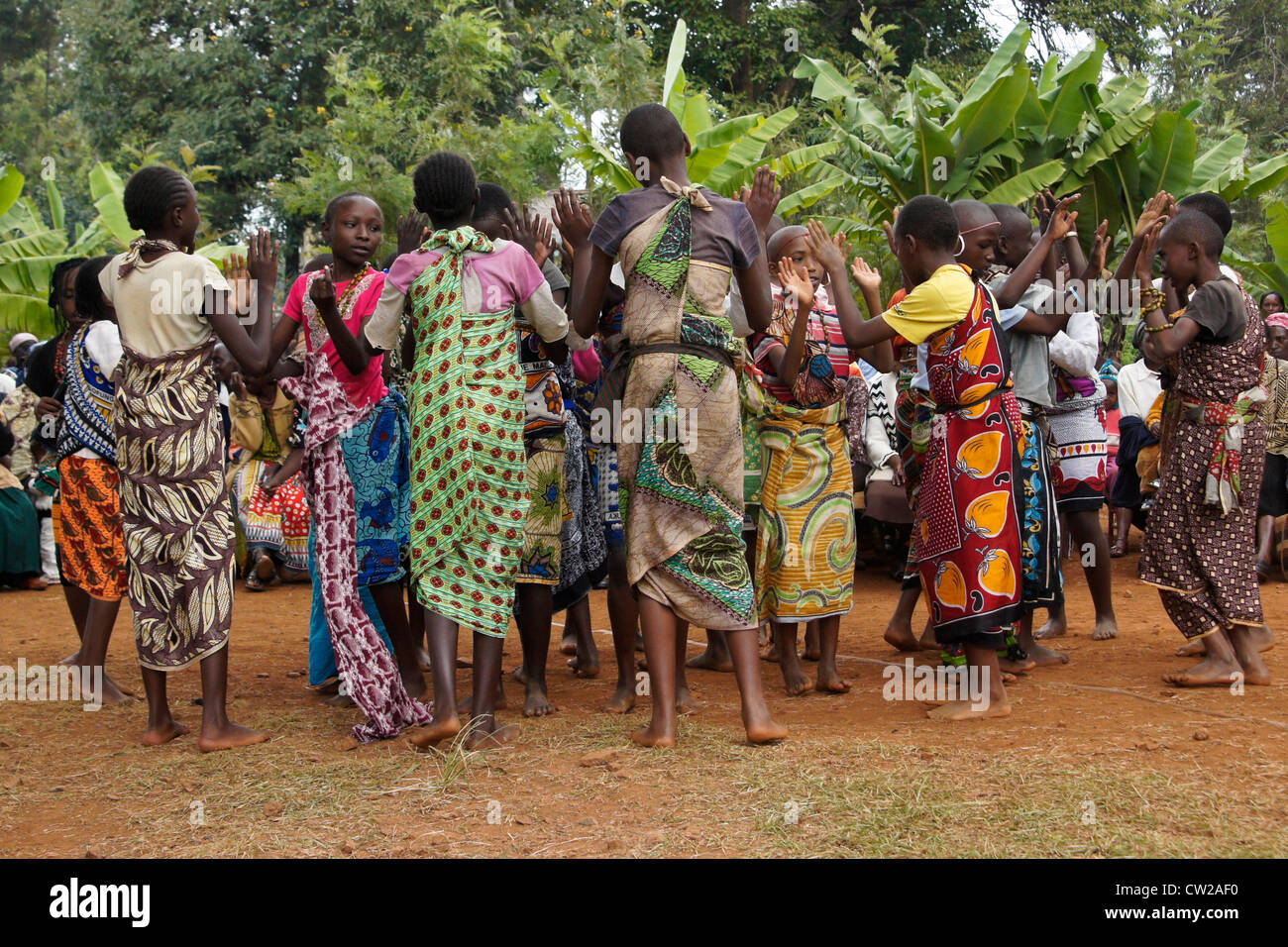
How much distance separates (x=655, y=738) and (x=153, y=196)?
2.82 meters

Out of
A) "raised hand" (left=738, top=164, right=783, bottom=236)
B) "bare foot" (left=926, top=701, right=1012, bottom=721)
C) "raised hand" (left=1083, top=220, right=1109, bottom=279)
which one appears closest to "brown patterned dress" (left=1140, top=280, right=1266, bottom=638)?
"raised hand" (left=1083, top=220, right=1109, bottom=279)

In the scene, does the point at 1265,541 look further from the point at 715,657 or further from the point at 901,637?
the point at 715,657

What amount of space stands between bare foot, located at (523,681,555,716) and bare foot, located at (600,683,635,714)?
0.25 metres

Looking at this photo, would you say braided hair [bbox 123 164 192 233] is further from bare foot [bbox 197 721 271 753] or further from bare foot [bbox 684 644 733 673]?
bare foot [bbox 684 644 733 673]

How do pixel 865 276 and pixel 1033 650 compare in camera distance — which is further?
pixel 1033 650

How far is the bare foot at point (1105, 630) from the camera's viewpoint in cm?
630

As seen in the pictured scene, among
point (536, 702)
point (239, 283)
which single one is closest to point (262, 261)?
point (239, 283)

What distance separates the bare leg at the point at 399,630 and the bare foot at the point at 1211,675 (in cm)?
334

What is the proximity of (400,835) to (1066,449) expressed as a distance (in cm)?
422

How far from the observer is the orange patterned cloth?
212 inches

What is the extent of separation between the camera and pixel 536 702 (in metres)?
4.91

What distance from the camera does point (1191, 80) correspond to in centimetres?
1688

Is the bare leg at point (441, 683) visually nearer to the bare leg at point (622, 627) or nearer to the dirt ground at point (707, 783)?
the dirt ground at point (707, 783)

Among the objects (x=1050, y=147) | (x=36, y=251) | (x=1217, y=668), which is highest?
(x=1050, y=147)
